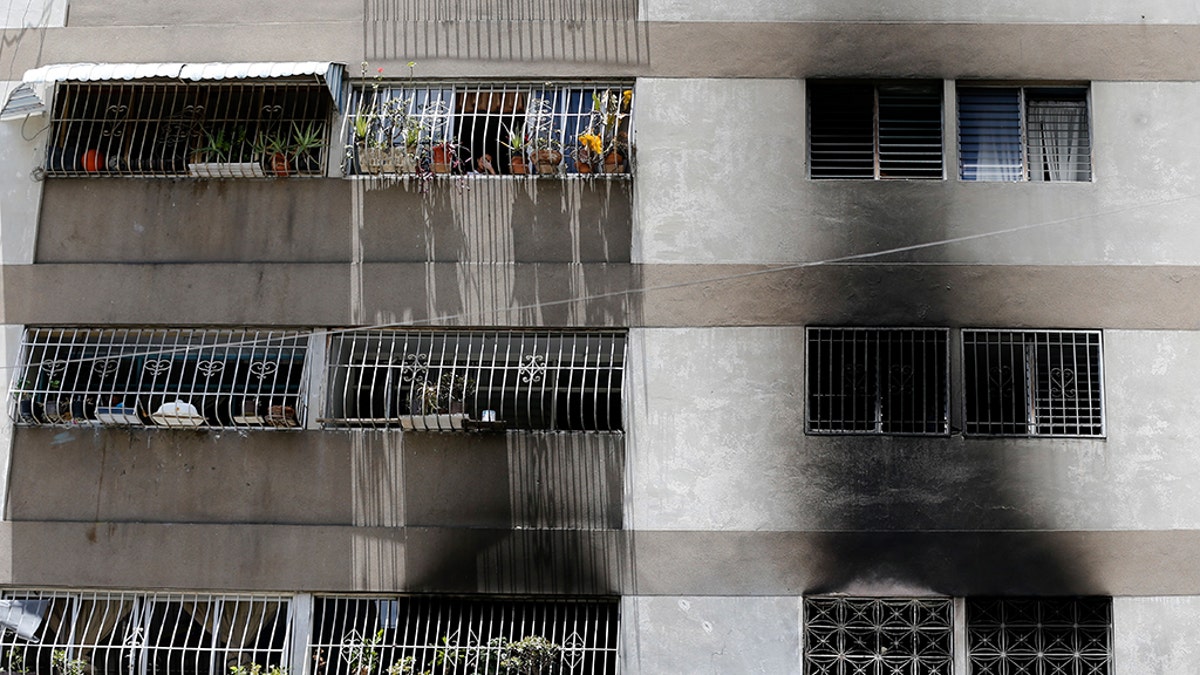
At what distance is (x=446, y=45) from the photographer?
11.8 metres

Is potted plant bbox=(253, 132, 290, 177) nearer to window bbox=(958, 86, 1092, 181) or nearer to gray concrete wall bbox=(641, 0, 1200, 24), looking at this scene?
gray concrete wall bbox=(641, 0, 1200, 24)

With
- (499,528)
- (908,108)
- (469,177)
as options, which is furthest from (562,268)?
(908,108)

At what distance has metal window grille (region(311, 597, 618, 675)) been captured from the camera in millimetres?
11102

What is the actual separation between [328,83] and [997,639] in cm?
834

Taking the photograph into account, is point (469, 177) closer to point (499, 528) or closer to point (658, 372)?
point (658, 372)

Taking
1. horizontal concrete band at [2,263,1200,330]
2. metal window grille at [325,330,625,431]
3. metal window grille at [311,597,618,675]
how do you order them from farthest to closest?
metal window grille at [325,330,625,431] → horizontal concrete band at [2,263,1200,330] → metal window grille at [311,597,618,675]

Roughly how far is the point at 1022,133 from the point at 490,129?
531 centimetres

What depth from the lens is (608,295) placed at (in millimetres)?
11383

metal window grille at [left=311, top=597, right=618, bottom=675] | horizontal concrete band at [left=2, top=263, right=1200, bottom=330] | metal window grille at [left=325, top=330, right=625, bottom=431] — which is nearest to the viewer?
metal window grille at [left=311, top=597, right=618, bottom=675]

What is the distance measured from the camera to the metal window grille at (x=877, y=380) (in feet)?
36.8

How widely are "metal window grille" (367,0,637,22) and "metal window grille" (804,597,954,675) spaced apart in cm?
610

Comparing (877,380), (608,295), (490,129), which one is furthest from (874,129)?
(490,129)

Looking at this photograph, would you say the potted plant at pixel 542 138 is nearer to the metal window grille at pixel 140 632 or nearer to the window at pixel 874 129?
the window at pixel 874 129

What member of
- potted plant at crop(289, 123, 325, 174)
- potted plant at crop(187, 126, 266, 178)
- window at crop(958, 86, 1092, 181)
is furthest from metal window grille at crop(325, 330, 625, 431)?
window at crop(958, 86, 1092, 181)
